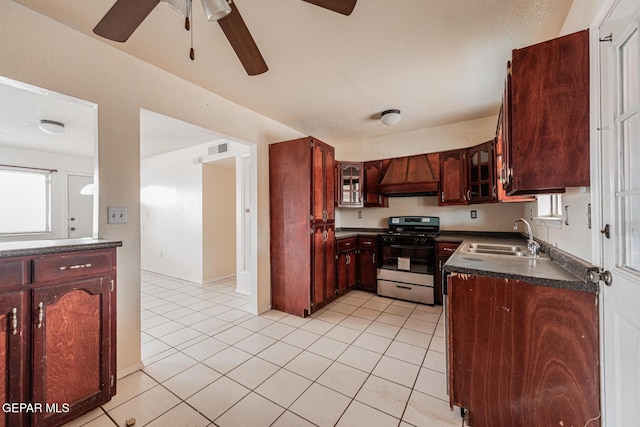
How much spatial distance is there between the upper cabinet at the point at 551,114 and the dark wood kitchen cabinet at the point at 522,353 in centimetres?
57

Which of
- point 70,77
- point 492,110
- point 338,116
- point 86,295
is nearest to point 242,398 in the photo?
point 86,295

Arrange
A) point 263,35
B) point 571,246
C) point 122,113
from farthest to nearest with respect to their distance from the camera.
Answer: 1. point 122,113
2. point 263,35
3. point 571,246

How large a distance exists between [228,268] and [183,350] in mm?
2750

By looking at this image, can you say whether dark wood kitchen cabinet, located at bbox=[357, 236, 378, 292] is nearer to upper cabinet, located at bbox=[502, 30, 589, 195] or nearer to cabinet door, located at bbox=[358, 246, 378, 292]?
cabinet door, located at bbox=[358, 246, 378, 292]

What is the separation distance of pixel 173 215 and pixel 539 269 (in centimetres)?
541

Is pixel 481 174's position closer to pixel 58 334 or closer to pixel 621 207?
pixel 621 207

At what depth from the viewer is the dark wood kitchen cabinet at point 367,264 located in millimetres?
3791

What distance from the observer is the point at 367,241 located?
152 inches

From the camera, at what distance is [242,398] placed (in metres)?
1.67

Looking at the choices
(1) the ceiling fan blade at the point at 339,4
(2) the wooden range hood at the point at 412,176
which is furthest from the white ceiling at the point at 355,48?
(2) the wooden range hood at the point at 412,176

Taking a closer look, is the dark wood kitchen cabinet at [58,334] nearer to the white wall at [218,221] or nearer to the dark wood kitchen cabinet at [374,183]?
the white wall at [218,221]

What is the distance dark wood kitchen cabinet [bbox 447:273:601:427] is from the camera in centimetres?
116

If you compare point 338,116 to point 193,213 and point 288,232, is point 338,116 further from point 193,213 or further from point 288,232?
point 193,213

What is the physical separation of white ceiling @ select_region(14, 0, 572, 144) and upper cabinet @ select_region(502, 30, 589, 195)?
1.94 feet
